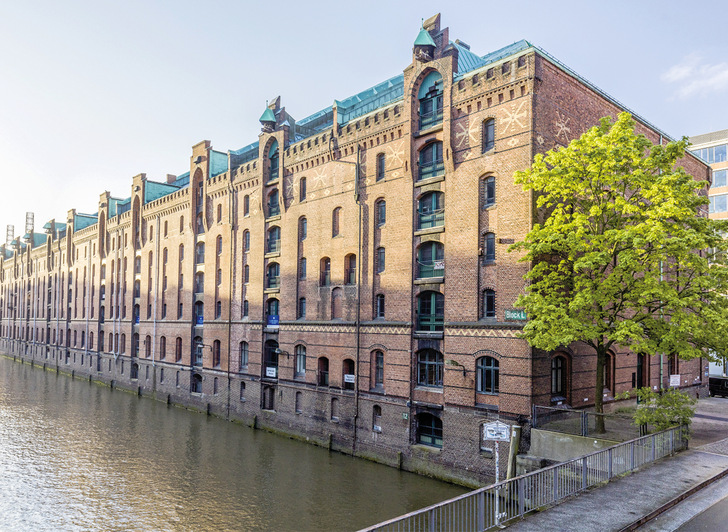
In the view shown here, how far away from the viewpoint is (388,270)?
25.9 m

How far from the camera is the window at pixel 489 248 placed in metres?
21.8

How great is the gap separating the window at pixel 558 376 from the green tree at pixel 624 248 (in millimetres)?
2901

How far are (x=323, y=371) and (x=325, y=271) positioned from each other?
550cm

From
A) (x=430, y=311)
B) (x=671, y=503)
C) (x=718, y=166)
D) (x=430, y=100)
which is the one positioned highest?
(x=718, y=166)

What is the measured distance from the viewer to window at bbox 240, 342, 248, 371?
1400 inches

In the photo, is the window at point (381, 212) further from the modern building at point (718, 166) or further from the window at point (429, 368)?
the modern building at point (718, 166)

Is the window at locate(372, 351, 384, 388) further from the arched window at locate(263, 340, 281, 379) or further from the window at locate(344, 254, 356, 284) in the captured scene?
the arched window at locate(263, 340, 281, 379)

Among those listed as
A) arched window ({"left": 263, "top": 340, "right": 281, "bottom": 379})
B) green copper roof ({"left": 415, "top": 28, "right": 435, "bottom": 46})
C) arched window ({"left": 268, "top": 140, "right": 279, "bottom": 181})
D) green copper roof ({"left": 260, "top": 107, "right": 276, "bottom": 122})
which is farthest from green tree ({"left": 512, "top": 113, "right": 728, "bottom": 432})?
green copper roof ({"left": 260, "top": 107, "right": 276, "bottom": 122})

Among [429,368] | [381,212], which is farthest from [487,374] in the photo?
[381,212]

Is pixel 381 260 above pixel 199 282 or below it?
above

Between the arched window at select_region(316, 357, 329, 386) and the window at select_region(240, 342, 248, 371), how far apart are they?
7.95 m

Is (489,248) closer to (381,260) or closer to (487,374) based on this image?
(487,374)

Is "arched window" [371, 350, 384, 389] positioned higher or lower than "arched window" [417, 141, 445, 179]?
lower

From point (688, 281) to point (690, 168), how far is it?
1965 cm
